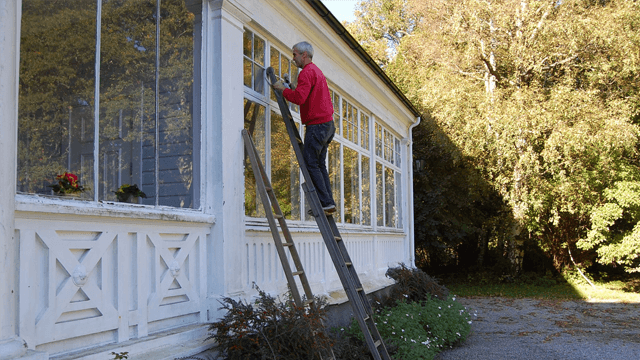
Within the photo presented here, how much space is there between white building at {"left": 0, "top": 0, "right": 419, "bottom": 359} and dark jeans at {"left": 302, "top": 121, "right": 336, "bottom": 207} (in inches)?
24.5

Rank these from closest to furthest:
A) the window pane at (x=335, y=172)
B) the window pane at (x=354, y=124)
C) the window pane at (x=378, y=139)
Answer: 1. the window pane at (x=335, y=172)
2. the window pane at (x=354, y=124)
3. the window pane at (x=378, y=139)

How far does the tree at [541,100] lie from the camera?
51.9 ft

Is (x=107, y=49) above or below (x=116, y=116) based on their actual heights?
above

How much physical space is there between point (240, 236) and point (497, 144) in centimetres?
1285

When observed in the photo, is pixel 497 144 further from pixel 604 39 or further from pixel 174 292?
pixel 174 292

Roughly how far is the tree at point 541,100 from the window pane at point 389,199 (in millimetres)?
4869

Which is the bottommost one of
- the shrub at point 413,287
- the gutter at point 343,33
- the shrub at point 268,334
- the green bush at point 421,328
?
the green bush at point 421,328

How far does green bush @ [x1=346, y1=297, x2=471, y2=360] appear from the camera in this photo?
684 cm

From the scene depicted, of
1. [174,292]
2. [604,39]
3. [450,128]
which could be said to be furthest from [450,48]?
[174,292]

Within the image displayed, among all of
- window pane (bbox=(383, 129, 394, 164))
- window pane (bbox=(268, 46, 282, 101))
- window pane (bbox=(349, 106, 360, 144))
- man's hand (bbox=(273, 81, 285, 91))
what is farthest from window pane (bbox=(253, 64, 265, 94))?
window pane (bbox=(383, 129, 394, 164))

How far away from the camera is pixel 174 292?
14.6 ft

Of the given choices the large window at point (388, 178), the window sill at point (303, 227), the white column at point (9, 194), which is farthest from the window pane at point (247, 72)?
the large window at point (388, 178)

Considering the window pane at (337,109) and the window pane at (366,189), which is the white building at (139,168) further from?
the window pane at (366,189)

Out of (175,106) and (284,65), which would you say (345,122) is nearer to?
(284,65)
